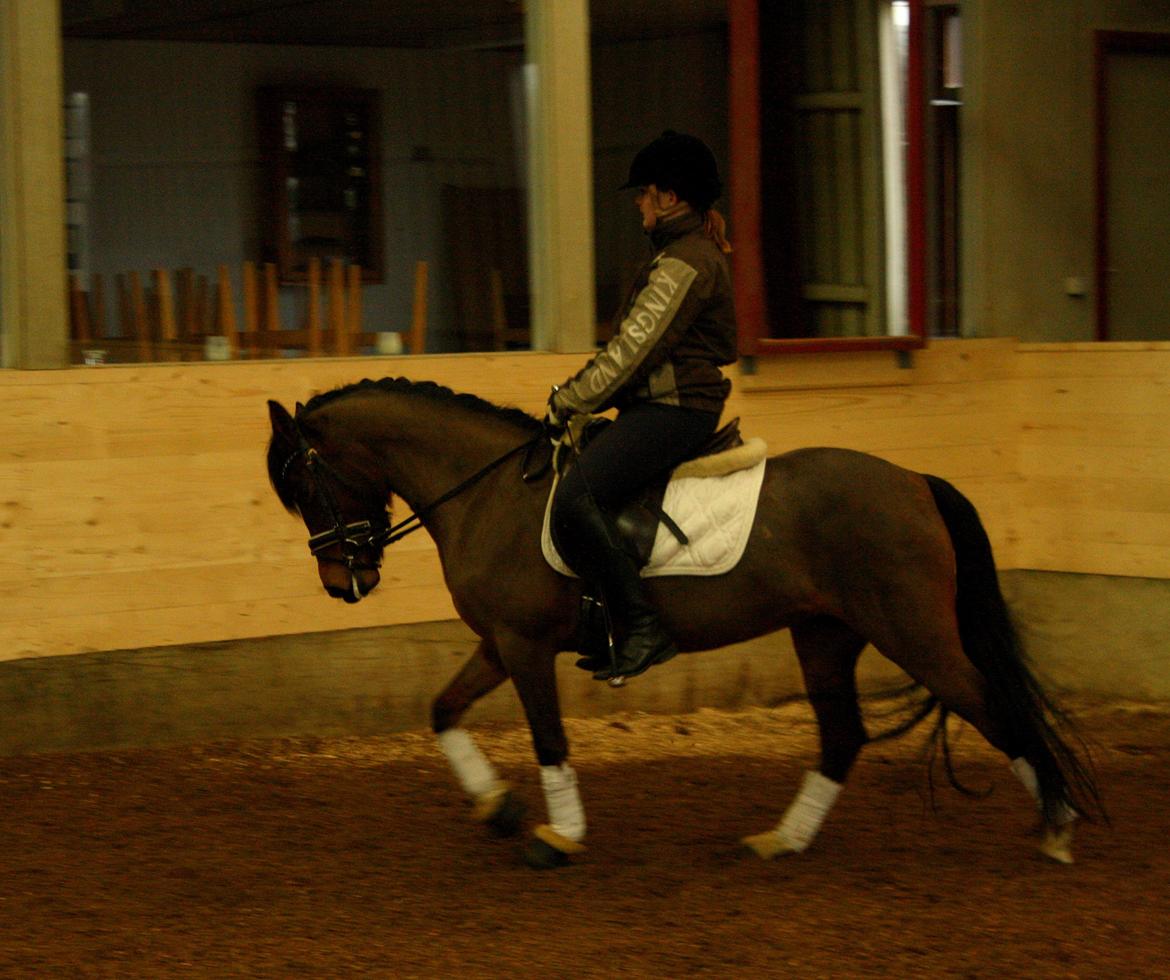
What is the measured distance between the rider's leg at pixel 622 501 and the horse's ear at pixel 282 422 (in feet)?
2.93

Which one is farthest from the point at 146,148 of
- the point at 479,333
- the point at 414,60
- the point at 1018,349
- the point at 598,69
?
the point at 1018,349

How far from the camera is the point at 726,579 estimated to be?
556 cm

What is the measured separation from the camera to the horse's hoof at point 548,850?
5.56 meters

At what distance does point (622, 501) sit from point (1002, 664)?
1331mm

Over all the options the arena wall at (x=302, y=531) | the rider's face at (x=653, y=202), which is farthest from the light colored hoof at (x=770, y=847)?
the arena wall at (x=302, y=531)

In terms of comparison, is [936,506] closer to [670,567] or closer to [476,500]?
[670,567]

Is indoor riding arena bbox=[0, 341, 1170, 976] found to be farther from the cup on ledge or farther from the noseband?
the noseband

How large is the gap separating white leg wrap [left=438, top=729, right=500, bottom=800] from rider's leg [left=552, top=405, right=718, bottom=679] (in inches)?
23.5

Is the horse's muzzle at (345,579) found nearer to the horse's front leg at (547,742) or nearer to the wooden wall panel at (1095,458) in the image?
the horse's front leg at (547,742)

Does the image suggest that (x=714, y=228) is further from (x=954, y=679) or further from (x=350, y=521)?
(x=954, y=679)

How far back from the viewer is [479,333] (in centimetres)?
826

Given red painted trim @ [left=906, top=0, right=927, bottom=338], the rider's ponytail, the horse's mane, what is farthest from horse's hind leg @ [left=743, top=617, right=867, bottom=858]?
red painted trim @ [left=906, top=0, right=927, bottom=338]

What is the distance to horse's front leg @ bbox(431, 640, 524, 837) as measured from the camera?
228 inches

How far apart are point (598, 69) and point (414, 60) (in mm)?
1045
